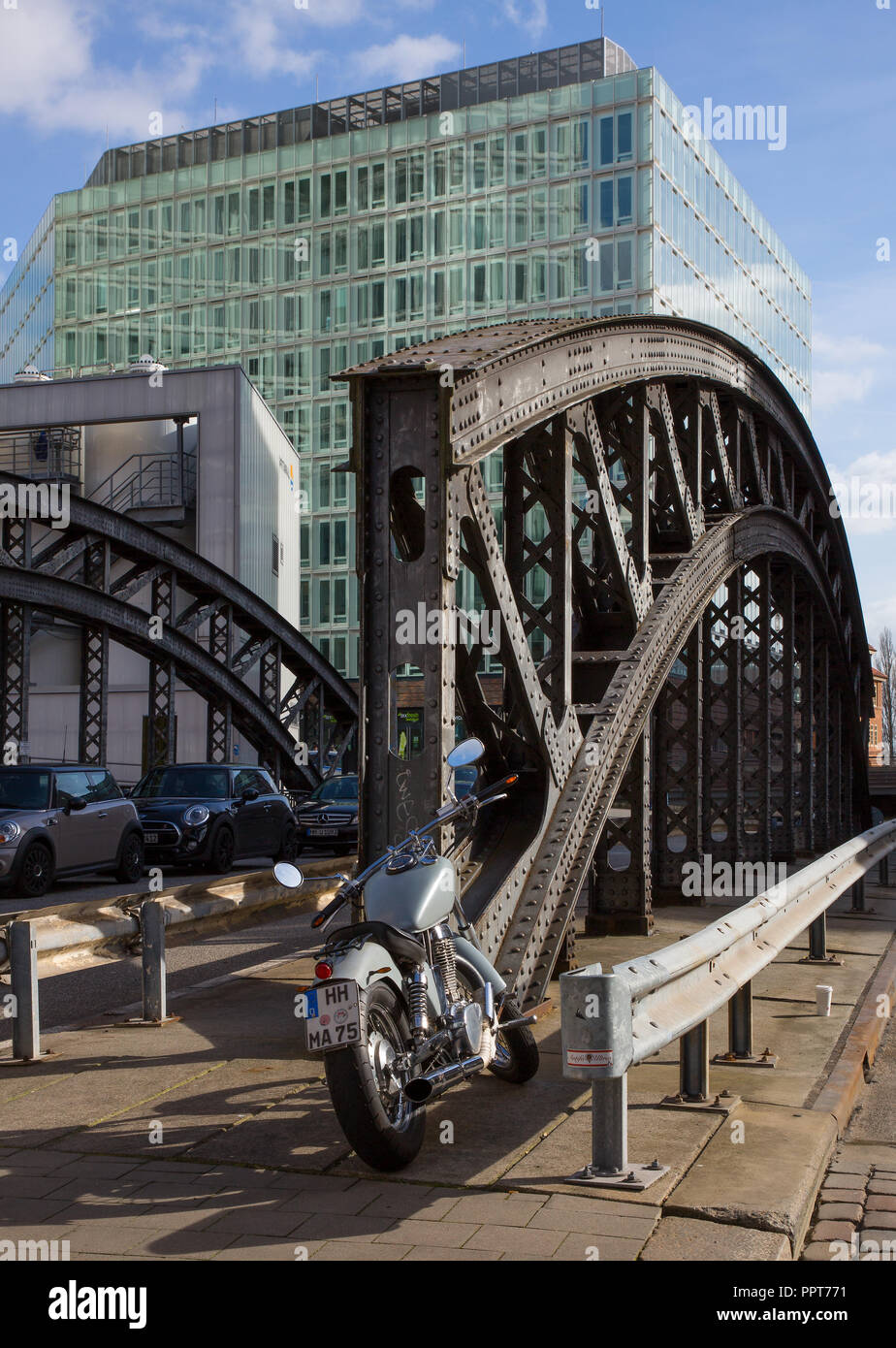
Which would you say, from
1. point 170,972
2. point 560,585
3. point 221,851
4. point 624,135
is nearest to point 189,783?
point 221,851

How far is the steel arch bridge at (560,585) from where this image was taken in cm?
748

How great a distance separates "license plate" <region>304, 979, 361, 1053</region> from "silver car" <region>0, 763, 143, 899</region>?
12.5 metres

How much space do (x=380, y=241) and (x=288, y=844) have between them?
1820 inches

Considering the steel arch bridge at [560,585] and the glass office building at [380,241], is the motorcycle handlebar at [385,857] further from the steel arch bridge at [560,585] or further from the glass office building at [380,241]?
the glass office building at [380,241]

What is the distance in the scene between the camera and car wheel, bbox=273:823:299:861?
23062 mm

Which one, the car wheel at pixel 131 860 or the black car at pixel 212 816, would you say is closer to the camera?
the car wheel at pixel 131 860

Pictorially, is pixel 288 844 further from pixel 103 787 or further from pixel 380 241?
pixel 380 241

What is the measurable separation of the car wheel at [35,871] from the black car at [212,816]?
3.29m

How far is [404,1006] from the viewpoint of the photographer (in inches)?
218

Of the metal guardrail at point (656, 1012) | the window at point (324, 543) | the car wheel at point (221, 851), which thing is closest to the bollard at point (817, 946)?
the metal guardrail at point (656, 1012)

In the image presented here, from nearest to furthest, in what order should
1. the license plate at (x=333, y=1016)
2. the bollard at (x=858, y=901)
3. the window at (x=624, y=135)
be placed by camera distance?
the license plate at (x=333, y=1016), the bollard at (x=858, y=901), the window at (x=624, y=135)

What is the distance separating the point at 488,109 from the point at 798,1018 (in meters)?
57.8

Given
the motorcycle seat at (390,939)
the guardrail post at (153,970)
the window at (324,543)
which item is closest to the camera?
the motorcycle seat at (390,939)
